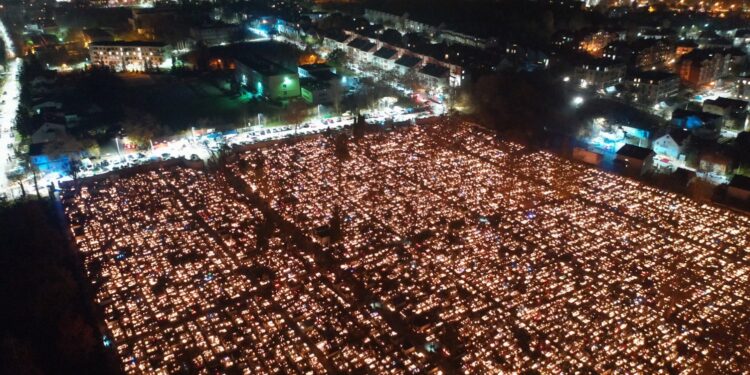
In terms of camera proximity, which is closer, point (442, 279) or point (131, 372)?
point (131, 372)

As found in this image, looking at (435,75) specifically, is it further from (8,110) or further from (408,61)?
(8,110)

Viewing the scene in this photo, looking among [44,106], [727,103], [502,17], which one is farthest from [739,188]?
[44,106]

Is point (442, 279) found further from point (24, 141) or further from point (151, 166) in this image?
point (24, 141)

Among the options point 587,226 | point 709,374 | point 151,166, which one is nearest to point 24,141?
point 151,166

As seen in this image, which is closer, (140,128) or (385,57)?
(140,128)

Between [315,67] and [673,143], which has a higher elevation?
[315,67]

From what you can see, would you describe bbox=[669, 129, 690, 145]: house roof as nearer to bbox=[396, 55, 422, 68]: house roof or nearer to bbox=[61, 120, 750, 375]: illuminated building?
bbox=[61, 120, 750, 375]: illuminated building
